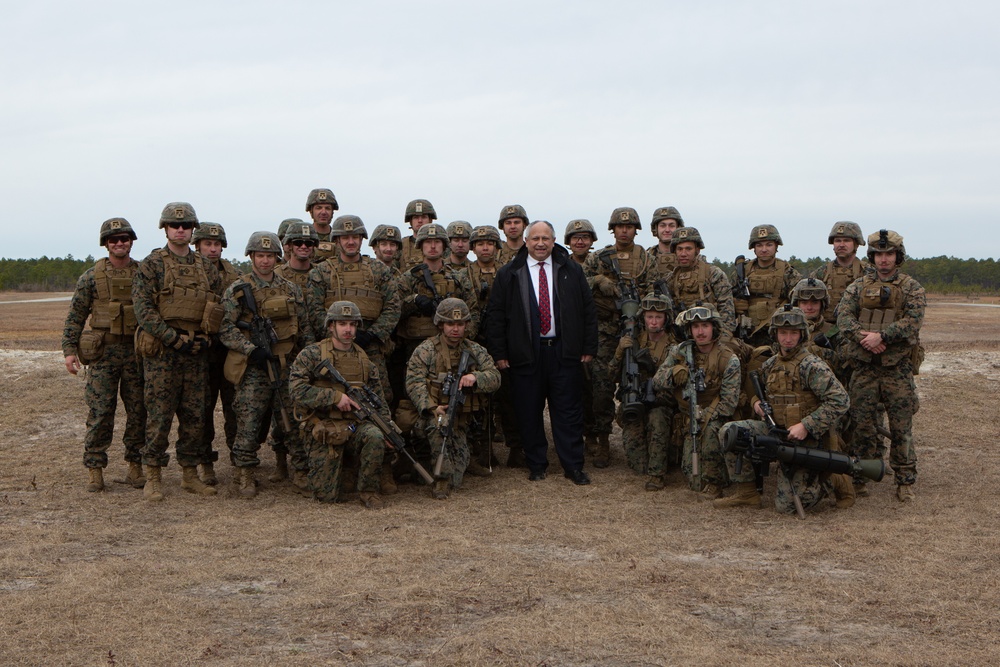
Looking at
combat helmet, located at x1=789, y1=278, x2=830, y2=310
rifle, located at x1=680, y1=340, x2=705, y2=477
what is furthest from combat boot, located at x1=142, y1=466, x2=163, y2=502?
combat helmet, located at x1=789, y1=278, x2=830, y2=310

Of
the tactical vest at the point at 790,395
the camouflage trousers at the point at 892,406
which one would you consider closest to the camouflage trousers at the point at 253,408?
the tactical vest at the point at 790,395

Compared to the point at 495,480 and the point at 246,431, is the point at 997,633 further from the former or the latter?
the point at 246,431

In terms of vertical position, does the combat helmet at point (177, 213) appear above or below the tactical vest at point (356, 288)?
above

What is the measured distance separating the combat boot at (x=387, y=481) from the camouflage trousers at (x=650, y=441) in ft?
7.75

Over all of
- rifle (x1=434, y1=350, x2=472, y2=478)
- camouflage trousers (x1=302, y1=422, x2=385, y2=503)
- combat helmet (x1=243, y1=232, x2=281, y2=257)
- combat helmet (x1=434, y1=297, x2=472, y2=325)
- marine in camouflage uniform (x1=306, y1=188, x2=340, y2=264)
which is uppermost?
marine in camouflage uniform (x1=306, y1=188, x2=340, y2=264)

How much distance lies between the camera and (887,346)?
342 inches

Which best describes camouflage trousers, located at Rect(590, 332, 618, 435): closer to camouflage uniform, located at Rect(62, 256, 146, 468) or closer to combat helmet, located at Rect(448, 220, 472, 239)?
combat helmet, located at Rect(448, 220, 472, 239)

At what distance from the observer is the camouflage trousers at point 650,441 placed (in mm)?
9180

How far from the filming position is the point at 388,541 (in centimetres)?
734

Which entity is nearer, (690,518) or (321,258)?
(690,518)

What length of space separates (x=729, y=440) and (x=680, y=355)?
1.21 metres

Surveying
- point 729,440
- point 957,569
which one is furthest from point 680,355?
point 957,569

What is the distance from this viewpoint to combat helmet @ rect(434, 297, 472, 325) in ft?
29.9

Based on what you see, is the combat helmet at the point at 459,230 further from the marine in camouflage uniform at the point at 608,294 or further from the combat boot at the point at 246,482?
the combat boot at the point at 246,482
